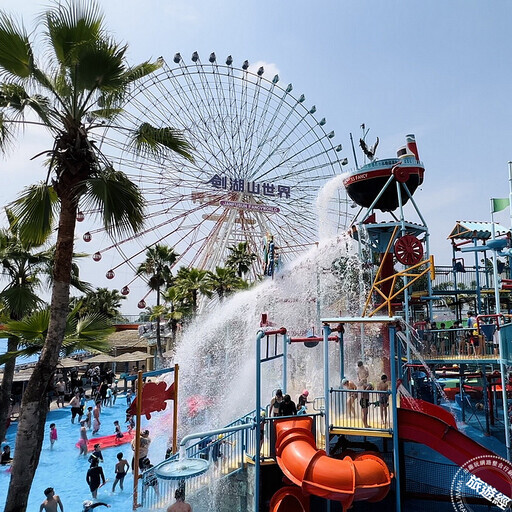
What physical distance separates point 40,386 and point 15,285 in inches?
222

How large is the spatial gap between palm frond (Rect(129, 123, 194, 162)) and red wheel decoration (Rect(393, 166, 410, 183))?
11.4 m

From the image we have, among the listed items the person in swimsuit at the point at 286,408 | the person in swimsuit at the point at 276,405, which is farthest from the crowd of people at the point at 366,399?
the person in swimsuit at the point at 276,405

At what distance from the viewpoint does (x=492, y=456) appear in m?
9.17

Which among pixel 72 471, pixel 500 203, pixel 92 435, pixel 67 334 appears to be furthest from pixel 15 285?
pixel 500 203

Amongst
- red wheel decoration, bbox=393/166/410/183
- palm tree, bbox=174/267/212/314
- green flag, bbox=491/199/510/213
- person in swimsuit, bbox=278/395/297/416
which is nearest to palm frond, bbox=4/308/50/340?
person in swimsuit, bbox=278/395/297/416

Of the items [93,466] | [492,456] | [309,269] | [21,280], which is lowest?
[93,466]

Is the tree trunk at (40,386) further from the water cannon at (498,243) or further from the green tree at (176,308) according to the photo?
the green tree at (176,308)

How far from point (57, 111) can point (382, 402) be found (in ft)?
25.3

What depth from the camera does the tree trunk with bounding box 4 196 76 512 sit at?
657cm

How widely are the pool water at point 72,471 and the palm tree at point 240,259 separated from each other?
1478 centimetres

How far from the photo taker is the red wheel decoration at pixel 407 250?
15516 millimetres

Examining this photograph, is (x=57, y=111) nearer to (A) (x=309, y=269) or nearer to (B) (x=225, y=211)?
(A) (x=309, y=269)

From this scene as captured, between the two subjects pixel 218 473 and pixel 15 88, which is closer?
pixel 15 88

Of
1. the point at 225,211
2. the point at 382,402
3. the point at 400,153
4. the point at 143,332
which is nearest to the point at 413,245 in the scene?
the point at 400,153
